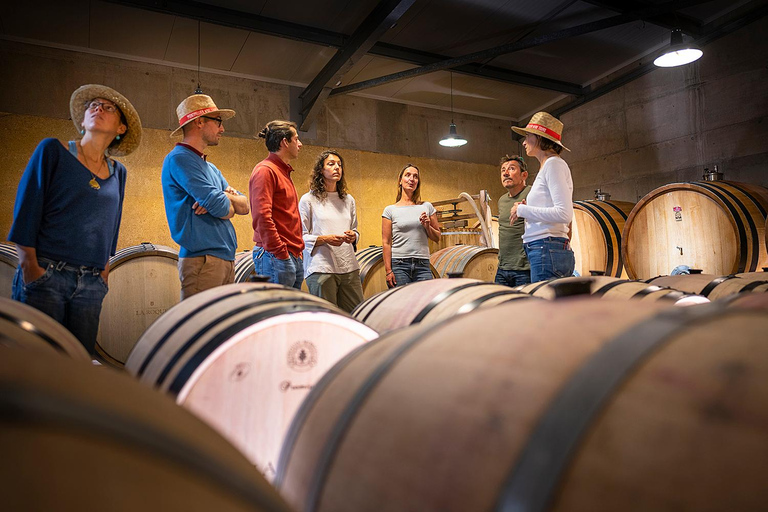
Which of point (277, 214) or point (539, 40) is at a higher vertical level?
point (539, 40)

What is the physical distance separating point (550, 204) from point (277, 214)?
1746mm

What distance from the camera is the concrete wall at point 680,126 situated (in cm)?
721

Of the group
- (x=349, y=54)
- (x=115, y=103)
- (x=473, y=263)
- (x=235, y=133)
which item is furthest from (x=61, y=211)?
(x=235, y=133)

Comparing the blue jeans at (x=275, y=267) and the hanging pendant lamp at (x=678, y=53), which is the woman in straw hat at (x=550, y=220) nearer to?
the blue jeans at (x=275, y=267)

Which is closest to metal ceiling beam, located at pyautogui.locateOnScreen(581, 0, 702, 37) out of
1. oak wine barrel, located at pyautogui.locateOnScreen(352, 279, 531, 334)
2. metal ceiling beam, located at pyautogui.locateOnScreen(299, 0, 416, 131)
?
metal ceiling beam, located at pyautogui.locateOnScreen(299, 0, 416, 131)

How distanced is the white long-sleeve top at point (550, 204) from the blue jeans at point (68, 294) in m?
2.42

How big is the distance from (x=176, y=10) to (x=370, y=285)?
4.53 metres

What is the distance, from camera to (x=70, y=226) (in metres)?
2.24

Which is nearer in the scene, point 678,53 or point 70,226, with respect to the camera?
point 70,226

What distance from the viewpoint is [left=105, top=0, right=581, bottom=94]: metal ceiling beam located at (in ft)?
21.3

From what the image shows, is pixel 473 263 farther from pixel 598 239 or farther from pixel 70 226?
pixel 70 226

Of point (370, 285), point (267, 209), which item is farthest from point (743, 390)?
point (370, 285)

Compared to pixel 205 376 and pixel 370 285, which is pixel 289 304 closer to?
pixel 205 376

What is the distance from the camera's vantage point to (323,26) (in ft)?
24.4
